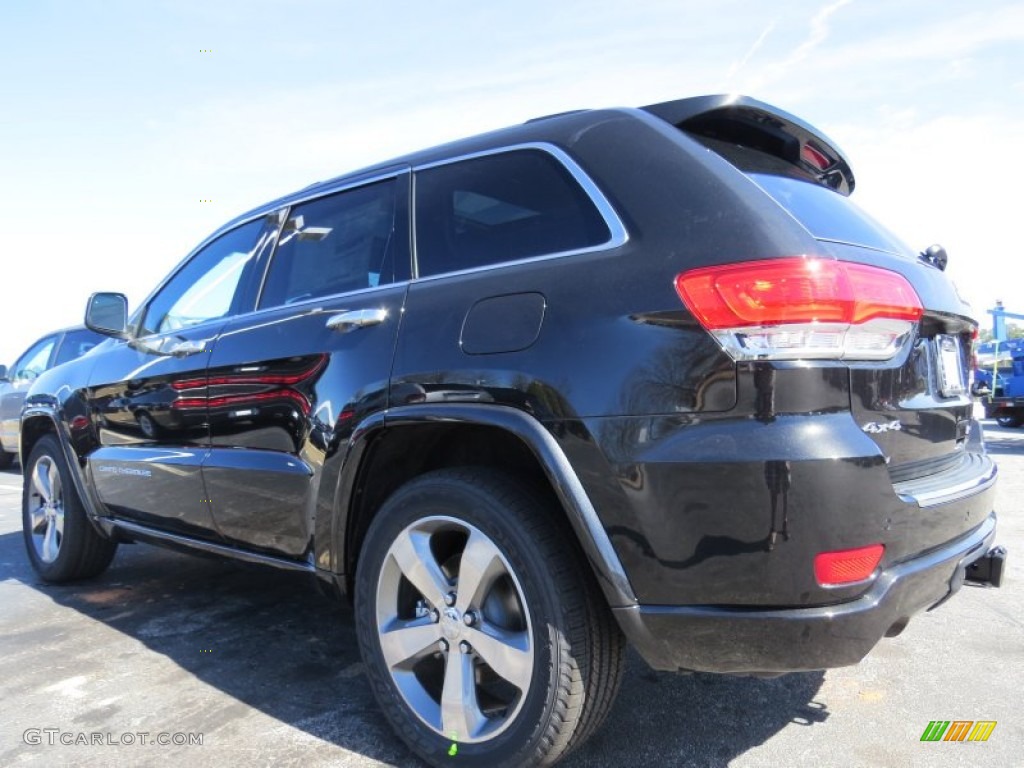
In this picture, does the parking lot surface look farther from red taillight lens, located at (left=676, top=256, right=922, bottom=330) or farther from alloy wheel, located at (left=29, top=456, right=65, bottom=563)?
red taillight lens, located at (left=676, top=256, right=922, bottom=330)

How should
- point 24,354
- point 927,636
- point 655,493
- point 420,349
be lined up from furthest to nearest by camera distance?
point 24,354, point 927,636, point 420,349, point 655,493

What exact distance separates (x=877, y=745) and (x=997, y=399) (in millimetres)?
15235

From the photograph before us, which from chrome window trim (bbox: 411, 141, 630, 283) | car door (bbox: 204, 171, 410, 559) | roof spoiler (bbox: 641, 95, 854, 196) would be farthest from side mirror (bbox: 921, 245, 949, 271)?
car door (bbox: 204, 171, 410, 559)

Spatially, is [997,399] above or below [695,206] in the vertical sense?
below

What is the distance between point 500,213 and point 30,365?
1028 centimetres

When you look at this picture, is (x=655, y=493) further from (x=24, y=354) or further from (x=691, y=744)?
(x=24, y=354)

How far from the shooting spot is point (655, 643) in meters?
1.90

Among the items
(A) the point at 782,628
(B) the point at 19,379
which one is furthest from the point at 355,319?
(B) the point at 19,379

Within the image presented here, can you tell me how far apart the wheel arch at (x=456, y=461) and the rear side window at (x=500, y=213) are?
0.50 metres

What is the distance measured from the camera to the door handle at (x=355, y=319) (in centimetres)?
253

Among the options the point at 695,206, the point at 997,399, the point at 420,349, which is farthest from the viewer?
the point at 997,399

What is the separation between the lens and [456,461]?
8.27ft

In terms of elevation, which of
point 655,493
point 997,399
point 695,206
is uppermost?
point 695,206

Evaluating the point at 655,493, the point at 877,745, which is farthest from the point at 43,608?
the point at 877,745
